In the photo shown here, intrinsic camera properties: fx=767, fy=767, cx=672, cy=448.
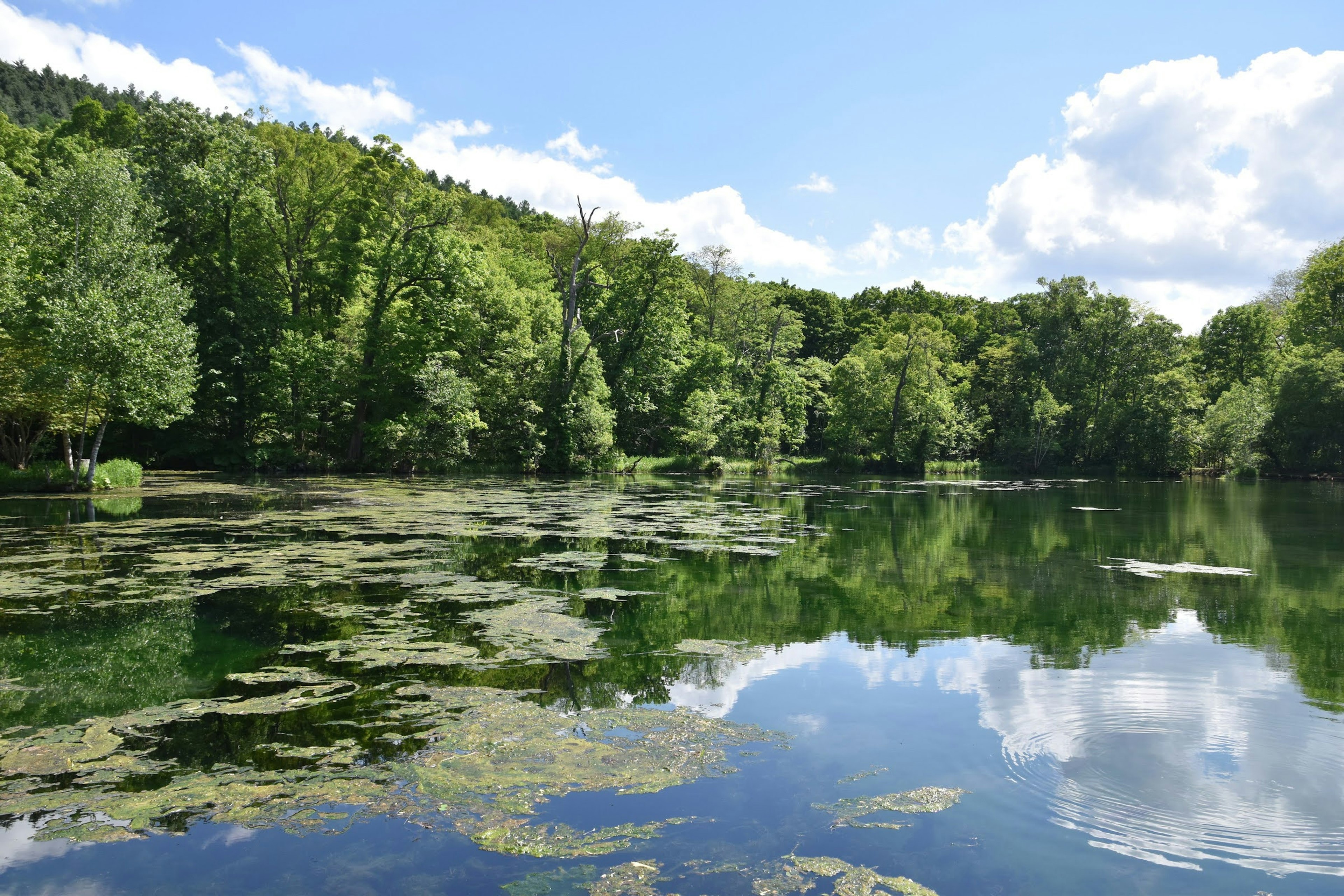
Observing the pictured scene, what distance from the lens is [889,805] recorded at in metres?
4.17

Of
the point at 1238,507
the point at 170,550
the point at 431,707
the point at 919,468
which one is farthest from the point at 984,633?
the point at 919,468

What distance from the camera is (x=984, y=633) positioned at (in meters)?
8.13

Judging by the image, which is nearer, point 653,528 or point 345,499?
point 653,528

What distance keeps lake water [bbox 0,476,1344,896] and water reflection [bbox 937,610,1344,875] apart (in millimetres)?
27

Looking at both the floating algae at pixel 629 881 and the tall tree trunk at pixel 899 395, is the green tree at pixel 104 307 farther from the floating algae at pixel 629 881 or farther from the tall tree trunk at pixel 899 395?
the tall tree trunk at pixel 899 395

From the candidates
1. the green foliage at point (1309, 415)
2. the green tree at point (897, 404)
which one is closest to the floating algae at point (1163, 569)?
the green tree at point (897, 404)

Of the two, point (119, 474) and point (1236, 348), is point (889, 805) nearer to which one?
point (119, 474)

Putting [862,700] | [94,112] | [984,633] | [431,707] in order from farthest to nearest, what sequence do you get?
[94,112] < [984,633] < [862,700] < [431,707]

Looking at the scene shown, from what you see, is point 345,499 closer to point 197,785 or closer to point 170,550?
point 170,550

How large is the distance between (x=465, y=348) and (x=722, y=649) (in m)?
32.7

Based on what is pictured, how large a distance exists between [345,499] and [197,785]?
18.6 metres

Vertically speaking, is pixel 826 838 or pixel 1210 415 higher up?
pixel 1210 415

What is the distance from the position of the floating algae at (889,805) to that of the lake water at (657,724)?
0.02 m

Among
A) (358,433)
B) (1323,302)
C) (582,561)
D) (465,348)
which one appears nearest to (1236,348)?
(1323,302)
